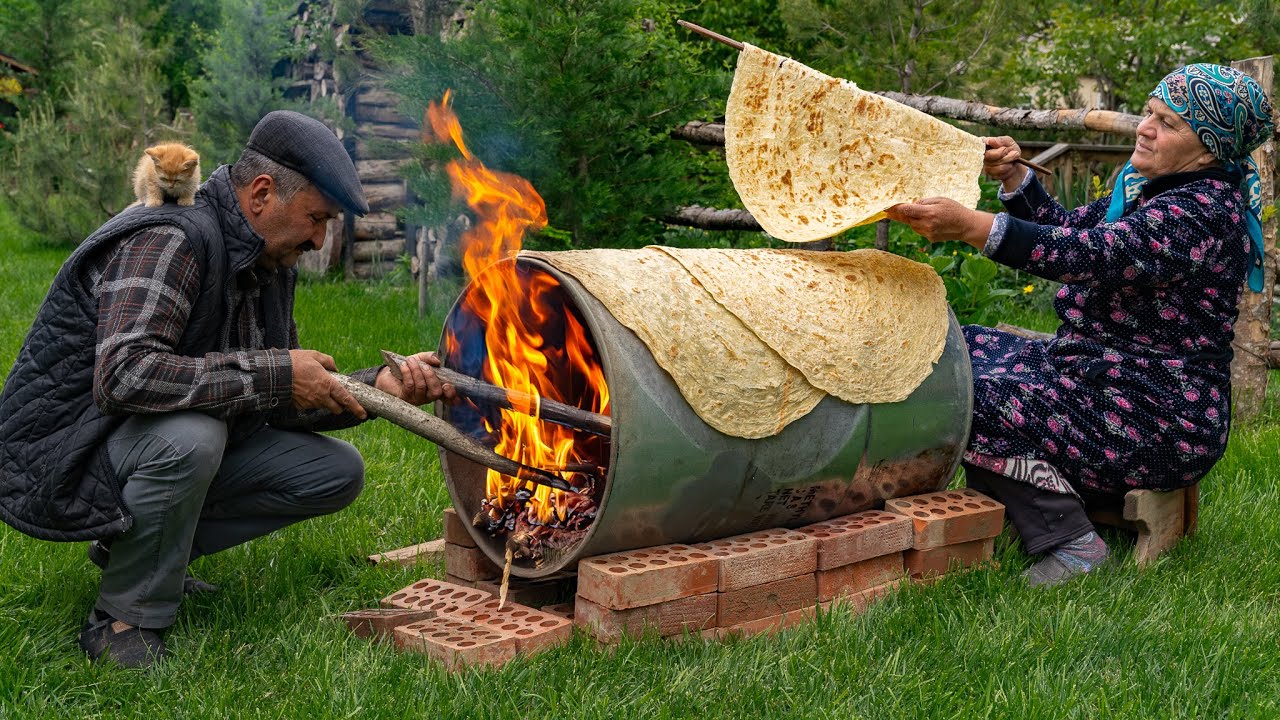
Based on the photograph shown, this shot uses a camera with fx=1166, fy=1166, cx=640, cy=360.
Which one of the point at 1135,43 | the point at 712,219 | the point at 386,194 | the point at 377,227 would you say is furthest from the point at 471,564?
the point at 1135,43

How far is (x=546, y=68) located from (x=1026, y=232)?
305 centimetres

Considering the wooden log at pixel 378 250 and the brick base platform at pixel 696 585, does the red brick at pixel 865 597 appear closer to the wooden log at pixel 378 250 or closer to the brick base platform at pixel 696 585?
the brick base platform at pixel 696 585

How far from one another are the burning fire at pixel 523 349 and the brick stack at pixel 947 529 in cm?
104

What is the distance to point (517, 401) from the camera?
10.8 ft

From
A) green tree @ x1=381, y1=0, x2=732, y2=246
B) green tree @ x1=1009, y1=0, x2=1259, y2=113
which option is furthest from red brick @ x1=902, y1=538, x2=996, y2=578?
green tree @ x1=1009, y1=0, x2=1259, y2=113

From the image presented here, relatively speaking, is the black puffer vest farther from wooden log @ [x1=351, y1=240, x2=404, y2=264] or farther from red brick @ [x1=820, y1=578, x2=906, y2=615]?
wooden log @ [x1=351, y1=240, x2=404, y2=264]

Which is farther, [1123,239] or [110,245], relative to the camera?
[1123,239]

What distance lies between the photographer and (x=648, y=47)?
6066mm

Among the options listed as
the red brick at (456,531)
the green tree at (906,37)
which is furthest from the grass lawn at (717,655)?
the green tree at (906,37)

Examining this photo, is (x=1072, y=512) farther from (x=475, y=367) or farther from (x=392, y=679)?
(x=392, y=679)

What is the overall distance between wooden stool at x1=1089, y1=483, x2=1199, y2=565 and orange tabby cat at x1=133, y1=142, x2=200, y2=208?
3.07m

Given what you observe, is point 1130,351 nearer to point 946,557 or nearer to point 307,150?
point 946,557

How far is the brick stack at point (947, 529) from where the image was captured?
3684 millimetres

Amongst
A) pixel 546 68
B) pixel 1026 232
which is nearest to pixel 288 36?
pixel 546 68
